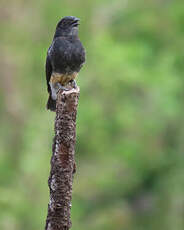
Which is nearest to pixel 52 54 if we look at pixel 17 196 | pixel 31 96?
pixel 17 196

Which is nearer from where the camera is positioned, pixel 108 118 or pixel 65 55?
pixel 65 55

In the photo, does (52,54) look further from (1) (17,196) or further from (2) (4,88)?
(2) (4,88)

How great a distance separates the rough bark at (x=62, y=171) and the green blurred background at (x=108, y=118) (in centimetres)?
1061

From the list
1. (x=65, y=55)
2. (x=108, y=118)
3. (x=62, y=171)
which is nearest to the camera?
(x=62, y=171)

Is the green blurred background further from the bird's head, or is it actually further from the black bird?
the bird's head

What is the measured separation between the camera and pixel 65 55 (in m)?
9.26

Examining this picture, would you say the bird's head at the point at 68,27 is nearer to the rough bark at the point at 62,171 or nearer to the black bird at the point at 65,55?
the black bird at the point at 65,55

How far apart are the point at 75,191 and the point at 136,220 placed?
181 centimetres

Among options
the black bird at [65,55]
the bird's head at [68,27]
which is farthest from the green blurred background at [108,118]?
the bird's head at [68,27]

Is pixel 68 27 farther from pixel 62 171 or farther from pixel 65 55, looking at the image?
pixel 62 171

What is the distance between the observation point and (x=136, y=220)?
20938 millimetres

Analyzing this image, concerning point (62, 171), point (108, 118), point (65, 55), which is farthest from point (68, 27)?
point (108, 118)

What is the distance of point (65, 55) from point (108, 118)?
1078cm

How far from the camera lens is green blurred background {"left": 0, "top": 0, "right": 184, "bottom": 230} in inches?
756
